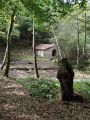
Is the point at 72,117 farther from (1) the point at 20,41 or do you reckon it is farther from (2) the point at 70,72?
(1) the point at 20,41

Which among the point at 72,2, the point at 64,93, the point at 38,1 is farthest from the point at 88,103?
the point at 38,1

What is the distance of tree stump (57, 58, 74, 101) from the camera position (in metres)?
4.73

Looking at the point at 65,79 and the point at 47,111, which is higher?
the point at 65,79

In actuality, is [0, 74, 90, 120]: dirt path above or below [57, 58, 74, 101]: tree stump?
below

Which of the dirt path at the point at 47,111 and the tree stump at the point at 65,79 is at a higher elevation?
the tree stump at the point at 65,79

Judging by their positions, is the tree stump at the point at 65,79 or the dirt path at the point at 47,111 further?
the tree stump at the point at 65,79

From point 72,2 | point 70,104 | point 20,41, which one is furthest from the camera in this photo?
point 20,41

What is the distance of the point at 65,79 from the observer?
15.5 feet

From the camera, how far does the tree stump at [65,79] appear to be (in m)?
4.73

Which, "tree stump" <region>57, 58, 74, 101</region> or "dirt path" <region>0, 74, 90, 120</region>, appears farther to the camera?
"tree stump" <region>57, 58, 74, 101</region>

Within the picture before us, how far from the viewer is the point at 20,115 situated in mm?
3494

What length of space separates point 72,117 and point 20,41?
36.3m

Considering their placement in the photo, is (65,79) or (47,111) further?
(65,79)

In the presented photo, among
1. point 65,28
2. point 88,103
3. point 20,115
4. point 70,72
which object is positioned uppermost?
point 65,28
